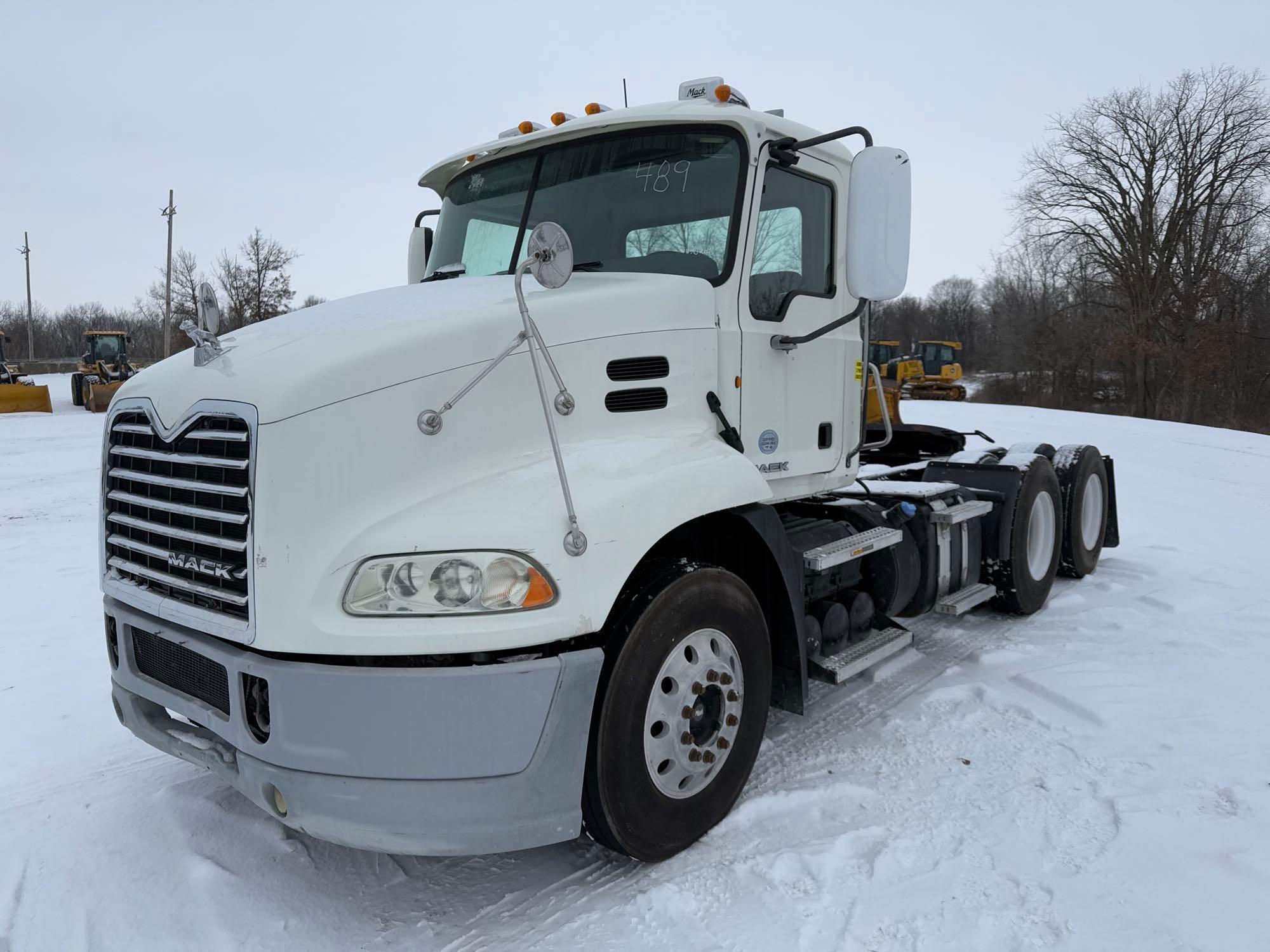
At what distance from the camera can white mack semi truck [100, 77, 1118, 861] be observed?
98.3 inches

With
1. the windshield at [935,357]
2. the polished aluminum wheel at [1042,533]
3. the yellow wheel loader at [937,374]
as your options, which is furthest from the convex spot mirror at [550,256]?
the windshield at [935,357]

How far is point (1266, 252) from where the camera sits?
112ft

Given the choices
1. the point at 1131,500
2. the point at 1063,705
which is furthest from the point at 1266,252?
the point at 1063,705

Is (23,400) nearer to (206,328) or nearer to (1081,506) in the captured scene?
(206,328)

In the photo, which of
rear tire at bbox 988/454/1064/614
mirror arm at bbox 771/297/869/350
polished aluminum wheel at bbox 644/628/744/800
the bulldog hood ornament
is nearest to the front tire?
polished aluminum wheel at bbox 644/628/744/800

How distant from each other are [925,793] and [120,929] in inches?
117

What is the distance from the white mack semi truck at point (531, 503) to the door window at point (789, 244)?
2cm

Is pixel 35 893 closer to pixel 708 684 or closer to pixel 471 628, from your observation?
pixel 471 628

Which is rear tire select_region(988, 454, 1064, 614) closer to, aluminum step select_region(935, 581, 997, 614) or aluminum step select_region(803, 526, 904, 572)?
aluminum step select_region(935, 581, 997, 614)

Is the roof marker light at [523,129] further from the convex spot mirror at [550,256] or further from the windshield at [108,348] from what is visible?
the windshield at [108,348]

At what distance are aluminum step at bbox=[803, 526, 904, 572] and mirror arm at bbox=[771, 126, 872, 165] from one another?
175 centimetres

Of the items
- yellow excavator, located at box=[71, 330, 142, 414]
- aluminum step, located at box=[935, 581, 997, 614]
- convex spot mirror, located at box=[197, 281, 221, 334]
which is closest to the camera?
convex spot mirror, located at box=[197, 281, 221, 334]

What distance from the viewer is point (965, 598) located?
216 inches

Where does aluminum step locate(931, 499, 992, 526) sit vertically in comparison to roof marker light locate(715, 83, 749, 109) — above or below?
below
